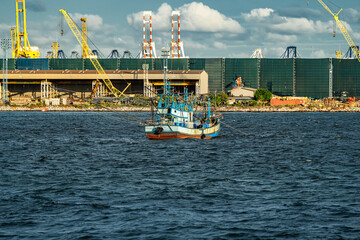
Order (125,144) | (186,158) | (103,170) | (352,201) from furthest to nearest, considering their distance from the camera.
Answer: (125,144) → (186,158) → (103,170) → (352,201)

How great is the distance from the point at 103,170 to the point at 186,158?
11.5 metres

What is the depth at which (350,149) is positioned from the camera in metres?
63.2

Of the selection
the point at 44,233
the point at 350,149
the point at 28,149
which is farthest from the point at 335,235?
the point at 28,149

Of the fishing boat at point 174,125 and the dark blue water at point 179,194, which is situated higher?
the fishing boat at point 174,125

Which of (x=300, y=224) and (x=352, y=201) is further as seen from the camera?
(x=352, y=201)

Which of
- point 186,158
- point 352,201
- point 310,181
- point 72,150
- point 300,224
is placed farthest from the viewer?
point 72,150

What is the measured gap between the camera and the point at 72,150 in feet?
202

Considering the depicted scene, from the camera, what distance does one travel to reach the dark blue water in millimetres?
24984

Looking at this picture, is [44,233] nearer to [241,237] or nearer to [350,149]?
[241,237]

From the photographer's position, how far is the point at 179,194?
107ft

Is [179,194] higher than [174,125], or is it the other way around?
[174,125]

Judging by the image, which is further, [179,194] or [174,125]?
[174,125]

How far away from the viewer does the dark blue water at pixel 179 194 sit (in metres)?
25.0

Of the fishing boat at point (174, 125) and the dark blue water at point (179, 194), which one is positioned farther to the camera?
the fishing boat at point (174, 125)
